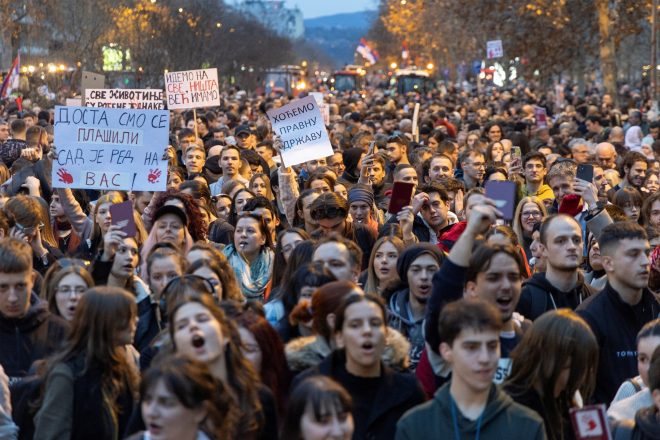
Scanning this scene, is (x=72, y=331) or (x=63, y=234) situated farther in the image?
(x=63, y=234)

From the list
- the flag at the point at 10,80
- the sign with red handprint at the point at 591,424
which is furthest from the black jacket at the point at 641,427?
the flag at the point at 10,80

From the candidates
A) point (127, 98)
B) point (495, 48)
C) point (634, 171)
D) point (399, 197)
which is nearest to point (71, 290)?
point (399, 197)

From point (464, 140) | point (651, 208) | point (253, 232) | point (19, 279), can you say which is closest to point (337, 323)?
point (19, 279)

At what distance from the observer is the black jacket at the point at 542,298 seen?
8.02 m

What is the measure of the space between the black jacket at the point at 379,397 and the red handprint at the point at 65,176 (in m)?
6.17

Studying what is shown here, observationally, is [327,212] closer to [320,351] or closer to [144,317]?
[144,317]

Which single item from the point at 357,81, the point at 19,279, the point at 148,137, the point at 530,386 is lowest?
the point at 530,386

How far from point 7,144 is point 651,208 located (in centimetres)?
905

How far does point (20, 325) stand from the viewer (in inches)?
288

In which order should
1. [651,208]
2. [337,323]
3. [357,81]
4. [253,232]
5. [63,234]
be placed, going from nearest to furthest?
[337,323], [253,232], [651,208], [63,234], [357,81]

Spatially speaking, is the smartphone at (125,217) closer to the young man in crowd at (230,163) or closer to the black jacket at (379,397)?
the black jacket at (379,397)

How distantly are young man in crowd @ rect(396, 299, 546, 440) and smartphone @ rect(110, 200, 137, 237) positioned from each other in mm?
3794

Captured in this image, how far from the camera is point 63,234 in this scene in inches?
480

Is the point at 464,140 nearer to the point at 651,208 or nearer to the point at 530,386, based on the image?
the point at 651,208
